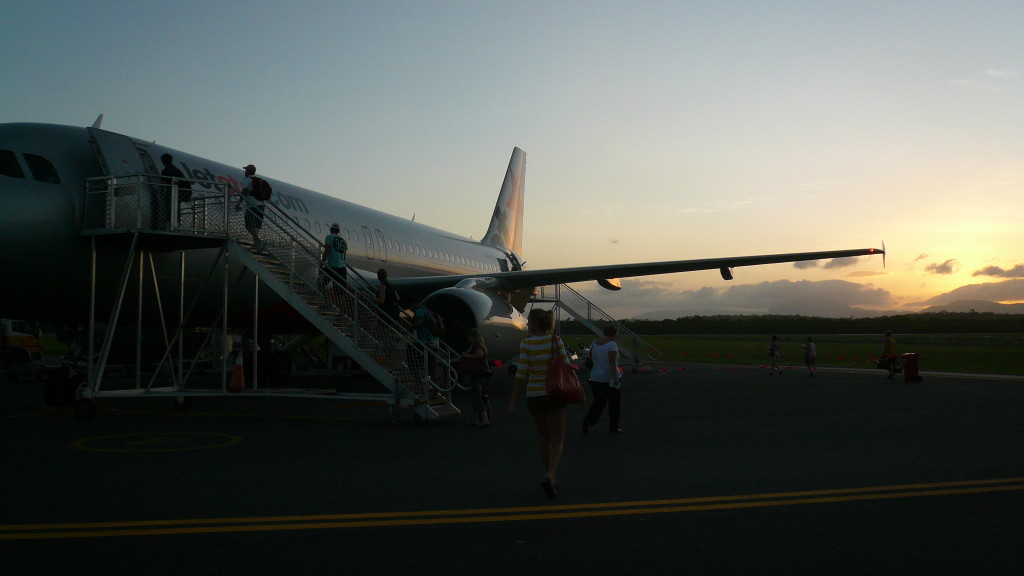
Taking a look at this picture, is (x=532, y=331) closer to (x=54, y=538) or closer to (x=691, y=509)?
(x=691, y=509)

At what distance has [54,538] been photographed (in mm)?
4691

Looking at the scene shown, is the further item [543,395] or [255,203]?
[255,203]

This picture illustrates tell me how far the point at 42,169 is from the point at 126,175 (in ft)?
3.60

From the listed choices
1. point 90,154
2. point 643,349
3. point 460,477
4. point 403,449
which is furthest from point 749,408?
point 643,349

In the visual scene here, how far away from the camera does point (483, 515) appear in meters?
5.39

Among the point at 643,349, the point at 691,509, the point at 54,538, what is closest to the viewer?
the point at 54,538

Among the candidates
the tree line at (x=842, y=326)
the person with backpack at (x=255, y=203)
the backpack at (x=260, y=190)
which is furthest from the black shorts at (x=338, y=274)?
the tree line at (x=842, y=326)

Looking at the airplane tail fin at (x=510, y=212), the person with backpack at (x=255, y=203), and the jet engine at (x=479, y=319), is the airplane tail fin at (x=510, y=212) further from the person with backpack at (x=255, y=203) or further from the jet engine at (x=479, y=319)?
the person with backpack at (x=255, y=203)

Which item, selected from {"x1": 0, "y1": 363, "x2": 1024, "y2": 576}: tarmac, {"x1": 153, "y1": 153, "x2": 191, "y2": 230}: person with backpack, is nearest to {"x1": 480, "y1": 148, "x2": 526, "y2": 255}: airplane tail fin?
{"x1": 153, "y1": 153, "x2": 191, "y2": 230}: person with backpack

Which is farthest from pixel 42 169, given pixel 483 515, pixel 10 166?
pixel 483 515

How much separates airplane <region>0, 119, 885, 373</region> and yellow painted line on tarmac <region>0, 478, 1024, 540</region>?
6576 millimetres

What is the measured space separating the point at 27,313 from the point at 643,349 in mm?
20876

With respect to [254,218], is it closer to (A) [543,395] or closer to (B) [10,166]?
(B) [10,166]

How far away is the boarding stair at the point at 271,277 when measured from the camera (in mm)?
11039
